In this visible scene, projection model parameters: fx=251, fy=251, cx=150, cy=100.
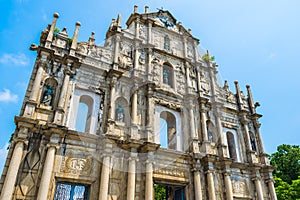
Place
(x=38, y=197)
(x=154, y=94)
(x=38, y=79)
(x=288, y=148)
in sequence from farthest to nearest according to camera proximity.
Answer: (x=288, y=148) → (x=154, y=94) → (x=38, y=79) → (x=38, y=197)

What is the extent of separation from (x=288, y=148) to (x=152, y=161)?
1974 centimetres

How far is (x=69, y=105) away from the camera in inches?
435

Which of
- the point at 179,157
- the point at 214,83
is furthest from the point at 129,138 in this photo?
the point at 214,83

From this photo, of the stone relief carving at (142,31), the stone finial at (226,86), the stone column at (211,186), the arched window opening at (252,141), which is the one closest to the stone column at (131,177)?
the stone column at (211,186)

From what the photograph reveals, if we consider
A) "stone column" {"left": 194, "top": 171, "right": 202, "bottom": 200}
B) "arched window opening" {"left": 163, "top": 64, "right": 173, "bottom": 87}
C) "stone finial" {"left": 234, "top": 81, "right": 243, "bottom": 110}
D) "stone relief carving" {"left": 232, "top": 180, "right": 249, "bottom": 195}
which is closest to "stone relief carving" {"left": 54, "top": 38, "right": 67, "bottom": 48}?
"arched window opening" {"left": 163, "top": 64, "right": 173, "bottom": 87}

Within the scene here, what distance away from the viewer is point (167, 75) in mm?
15539

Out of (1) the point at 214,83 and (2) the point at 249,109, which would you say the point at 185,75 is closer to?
(1) the point at 214,83

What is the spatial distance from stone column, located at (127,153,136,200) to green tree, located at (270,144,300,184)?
18.5m

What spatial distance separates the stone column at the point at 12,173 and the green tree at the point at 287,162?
22.7 meters

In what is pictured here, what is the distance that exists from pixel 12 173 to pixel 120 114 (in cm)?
523

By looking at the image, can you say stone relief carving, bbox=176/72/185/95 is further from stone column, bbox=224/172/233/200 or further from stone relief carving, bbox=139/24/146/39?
stone column, bbox=224/172/233/200

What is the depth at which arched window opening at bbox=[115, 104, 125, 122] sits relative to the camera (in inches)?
471

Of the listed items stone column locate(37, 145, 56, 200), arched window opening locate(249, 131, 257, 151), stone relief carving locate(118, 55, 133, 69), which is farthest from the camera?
arched window opening locate(249, 131, 257, 151)

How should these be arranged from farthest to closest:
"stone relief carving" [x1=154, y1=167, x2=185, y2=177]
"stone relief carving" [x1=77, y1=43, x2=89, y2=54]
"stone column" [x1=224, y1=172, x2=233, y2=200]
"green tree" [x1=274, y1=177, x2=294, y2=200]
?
"green tree" [x1=274, y1=177, x2=294, y2=200], "stone relief carving" [x1=77, y1=43, x2=89, y2=54], "stone column" [x1=224, y1=172, x2=233, y2=200], "stone relief carving" [x1=154, y1=167, x2=185, y2=177]
